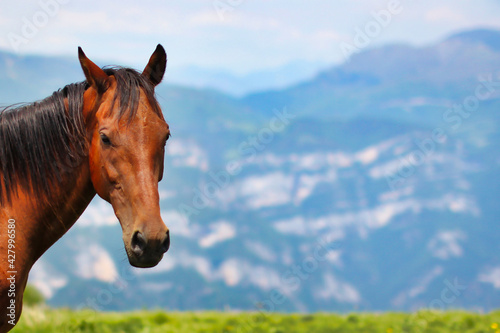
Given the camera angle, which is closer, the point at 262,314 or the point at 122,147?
the point at 122,147

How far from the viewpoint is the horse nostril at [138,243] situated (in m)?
3.04

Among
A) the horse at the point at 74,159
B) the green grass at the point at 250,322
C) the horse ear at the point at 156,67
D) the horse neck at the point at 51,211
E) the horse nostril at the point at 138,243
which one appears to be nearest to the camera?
the horse nostril at the point at 138,243

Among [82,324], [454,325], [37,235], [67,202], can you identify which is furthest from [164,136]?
[454,325]

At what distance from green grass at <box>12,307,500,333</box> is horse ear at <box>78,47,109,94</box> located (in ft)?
15.6

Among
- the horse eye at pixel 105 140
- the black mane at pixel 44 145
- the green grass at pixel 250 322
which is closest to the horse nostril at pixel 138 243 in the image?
the horse eye at pixel 105 140

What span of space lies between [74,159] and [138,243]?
901 millimetres

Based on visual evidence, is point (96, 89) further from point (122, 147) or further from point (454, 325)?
point (454, 325)

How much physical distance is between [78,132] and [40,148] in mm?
323

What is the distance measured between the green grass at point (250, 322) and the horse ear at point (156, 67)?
4.67 meters

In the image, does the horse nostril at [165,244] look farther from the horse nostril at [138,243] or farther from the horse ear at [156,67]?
the horse ear at [156,67]

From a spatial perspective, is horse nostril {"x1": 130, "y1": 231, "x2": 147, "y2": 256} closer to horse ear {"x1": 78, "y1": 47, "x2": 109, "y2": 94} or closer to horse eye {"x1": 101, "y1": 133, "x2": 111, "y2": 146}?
horse eye {"x1": 101, "y1": 133, "x2": 111, "y2": 146}

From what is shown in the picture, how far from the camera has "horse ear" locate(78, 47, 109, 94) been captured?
11.4ft

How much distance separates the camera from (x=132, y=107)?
337 cm

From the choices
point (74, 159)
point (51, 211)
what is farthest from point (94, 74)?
point (51, 211)
